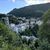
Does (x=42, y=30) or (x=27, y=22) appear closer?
(x=42, y=30)

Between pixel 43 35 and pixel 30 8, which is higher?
pixel 30 8

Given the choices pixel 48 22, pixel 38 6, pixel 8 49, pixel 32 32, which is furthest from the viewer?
pixel 38 6

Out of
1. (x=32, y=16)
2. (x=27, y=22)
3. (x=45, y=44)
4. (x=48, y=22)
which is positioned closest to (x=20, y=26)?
(x=27, y=22)

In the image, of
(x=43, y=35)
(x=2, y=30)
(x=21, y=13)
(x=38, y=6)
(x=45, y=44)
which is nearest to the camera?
(x=45, y=44)

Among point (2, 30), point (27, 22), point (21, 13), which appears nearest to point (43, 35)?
point (2, 30)

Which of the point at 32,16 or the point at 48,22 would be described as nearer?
the point at 48,22

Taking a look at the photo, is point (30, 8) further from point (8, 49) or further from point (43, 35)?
point (8, 49)

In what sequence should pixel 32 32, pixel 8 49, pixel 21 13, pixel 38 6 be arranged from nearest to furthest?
pixel 8 49
pixel 32 32
pixel 21 13
pixel 38 6

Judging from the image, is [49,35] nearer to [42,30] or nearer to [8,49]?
[42,30]

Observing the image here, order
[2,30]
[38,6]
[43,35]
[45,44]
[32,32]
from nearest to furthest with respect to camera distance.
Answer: [45,44] → [2,30] → [43,35] → [32,32] → [38,6]
